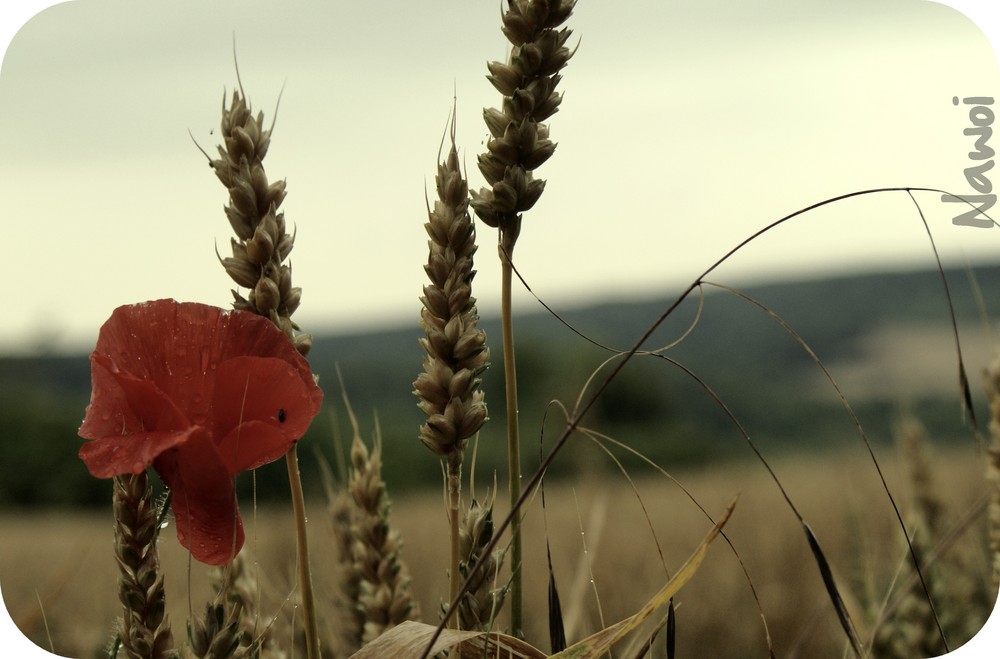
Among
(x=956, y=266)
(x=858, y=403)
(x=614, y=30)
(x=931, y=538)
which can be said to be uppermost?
(x=614, y=30)

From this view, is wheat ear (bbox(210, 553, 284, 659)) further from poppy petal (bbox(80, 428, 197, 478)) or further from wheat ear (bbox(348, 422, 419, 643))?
poppy petal (bbox(80, 428, 197, 478))

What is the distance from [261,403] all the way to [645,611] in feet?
0.96

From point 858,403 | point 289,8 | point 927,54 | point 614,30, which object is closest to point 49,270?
point 289,8

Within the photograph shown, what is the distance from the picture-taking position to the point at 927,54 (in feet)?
4.47

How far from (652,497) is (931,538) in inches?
60.2

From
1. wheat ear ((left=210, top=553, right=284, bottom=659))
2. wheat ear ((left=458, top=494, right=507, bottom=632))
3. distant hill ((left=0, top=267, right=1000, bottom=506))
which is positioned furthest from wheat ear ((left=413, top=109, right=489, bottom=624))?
distant hill ((left=0, top=267, right=1000, bottom=506))

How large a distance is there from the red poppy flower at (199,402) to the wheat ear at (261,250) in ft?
0.10

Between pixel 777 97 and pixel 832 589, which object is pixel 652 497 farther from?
pixel 832 589

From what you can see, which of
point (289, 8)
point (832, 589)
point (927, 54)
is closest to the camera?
point (832, 589)

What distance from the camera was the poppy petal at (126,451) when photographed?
54cm

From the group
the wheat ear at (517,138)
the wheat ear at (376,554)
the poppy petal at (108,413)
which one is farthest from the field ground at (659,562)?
the poppy petal at (108,413)

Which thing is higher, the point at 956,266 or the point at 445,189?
the point at 445,189

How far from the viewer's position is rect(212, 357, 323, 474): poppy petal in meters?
0.58

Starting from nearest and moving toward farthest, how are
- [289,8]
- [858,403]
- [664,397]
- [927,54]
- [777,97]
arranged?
[289,8], [927,54], [777,97], [858,403], [664,397]
